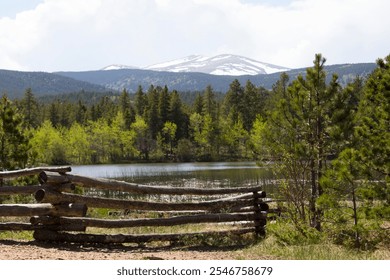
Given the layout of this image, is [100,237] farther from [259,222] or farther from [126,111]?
[126,111]

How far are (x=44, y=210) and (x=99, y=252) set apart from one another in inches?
62.2

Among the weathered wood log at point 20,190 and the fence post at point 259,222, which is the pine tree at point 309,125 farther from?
the weathered wood log at point 20,190

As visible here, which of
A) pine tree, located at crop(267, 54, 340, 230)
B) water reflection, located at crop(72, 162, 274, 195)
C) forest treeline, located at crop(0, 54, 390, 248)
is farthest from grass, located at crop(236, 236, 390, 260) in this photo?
water reflection, located at crop(72, 162, 274, 195)

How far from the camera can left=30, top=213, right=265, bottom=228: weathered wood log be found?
34.5ft

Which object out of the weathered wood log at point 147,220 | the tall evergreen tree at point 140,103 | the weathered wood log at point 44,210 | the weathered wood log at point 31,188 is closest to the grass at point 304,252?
the weathered wood log at point 147,220

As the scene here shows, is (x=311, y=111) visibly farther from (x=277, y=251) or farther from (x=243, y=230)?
(x=277, y=251)

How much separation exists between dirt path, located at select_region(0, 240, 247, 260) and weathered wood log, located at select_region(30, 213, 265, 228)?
1.90ft

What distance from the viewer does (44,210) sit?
33.4 feet

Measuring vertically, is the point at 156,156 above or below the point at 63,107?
below

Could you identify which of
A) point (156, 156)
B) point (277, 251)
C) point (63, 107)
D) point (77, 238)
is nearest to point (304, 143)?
point (277, 251)

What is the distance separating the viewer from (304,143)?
14.9 meters

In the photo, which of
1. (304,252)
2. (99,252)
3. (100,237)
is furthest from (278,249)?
(100,237)

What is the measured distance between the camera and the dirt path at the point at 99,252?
8.47 m
